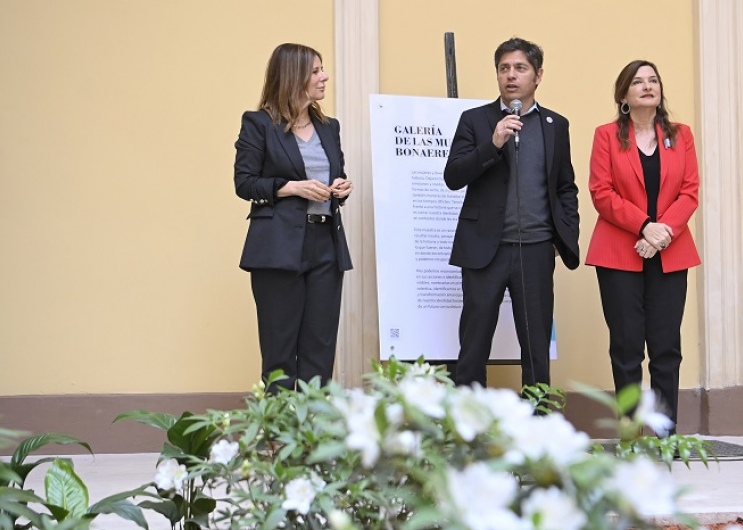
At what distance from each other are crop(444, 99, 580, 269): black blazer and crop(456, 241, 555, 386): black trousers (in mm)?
81

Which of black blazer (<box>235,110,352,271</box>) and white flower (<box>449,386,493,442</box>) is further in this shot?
black blazer (<box>235,110,352,271</box>)

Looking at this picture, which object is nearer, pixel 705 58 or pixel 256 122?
pixel 256 122

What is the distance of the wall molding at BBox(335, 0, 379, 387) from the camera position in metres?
5.23

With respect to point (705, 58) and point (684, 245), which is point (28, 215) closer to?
point (684, 245)

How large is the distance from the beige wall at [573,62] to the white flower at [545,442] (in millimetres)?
4446

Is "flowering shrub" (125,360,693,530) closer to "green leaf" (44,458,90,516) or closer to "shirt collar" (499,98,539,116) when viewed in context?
"green leaf" (44,458,90,516)

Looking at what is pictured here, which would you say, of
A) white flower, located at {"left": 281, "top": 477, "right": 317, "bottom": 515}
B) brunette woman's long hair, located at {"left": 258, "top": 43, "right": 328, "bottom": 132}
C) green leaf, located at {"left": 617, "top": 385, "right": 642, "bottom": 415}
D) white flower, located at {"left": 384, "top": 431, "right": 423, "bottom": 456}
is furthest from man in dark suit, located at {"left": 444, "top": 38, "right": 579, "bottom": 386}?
green leaf, located at {"left": 617, "top": 385, "right": 642, "bottom": 415}

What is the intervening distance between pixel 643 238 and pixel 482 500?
12.6 feet

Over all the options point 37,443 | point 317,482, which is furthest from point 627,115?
point 317,482

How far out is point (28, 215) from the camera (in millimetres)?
5066

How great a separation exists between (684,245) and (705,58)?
1.43m

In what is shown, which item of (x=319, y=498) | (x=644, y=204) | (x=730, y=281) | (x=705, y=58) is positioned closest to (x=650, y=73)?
(x=644, y=204)

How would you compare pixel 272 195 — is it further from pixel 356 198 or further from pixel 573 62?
pixel 573 62

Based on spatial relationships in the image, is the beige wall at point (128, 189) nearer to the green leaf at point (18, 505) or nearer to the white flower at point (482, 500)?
the green leaf at point (18, 505)
